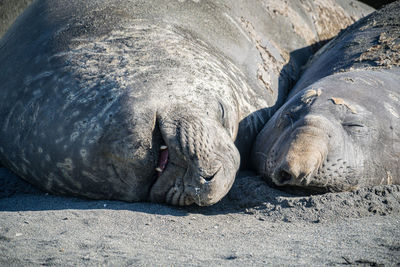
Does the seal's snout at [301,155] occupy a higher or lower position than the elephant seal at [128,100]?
lower

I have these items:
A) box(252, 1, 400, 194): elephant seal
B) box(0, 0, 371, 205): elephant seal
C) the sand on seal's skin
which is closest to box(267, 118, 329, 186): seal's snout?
box(252, 1, 400, 194): elephant seal

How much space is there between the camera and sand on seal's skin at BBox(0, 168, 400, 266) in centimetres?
223

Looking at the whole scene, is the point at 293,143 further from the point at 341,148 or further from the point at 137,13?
the point at 137,13

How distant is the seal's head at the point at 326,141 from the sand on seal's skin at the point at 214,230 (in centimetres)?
14

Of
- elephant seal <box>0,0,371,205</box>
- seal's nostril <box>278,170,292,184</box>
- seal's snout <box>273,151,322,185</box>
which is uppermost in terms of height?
elephant seal <box>0,0,371,205</box>

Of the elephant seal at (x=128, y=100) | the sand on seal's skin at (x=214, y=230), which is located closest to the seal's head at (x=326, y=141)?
the sand on seal's skin at (x=214, y=230)

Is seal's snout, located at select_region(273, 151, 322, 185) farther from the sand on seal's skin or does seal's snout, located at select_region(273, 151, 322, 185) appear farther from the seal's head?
the sand on seal's skin

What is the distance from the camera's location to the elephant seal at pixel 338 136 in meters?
3.14

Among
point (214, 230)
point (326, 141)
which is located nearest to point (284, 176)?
point (326, 141)

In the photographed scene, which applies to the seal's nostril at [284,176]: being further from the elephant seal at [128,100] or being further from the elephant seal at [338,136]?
the elephant seal at [128,100]

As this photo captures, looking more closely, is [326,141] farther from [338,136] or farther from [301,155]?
[301,155]

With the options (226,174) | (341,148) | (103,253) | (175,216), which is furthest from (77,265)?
(341,148)

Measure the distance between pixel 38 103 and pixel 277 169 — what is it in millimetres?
1646

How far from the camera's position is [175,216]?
285cm
